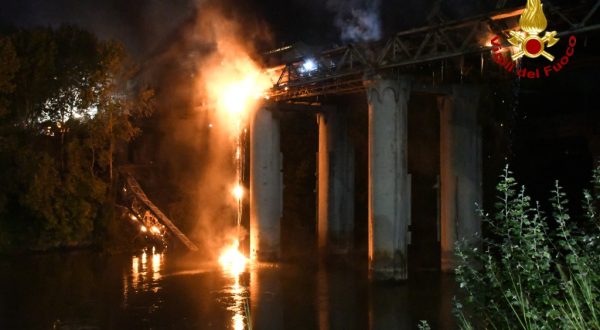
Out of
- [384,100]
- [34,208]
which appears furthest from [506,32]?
[34,208]

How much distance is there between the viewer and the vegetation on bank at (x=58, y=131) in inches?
1246

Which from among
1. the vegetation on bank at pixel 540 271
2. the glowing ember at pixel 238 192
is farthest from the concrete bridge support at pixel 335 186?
the vegetation on bank at pixel 540 271

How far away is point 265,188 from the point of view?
29.0m

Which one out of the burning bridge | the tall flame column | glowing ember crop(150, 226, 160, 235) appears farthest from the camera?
glowing ember crop(150, 226, 160, 235)

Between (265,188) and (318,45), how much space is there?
11.3 m

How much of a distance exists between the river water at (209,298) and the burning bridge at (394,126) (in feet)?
6.30

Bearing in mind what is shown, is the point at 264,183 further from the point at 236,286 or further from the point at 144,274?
the point at 236,286

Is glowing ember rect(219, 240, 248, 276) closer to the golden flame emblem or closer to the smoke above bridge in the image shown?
the smoke above bridge

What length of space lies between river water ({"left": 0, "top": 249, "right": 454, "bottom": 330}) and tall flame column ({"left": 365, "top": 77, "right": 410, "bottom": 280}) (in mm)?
936

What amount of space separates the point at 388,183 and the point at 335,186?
875 centimetres

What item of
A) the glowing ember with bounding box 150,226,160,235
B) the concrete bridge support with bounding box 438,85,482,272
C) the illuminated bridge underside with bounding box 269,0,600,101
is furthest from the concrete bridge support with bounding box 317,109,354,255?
the glowing ember with bounding box 150,226,160,235

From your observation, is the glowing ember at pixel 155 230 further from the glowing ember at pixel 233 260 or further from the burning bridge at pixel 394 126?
the burning bridge at pixel 394 126

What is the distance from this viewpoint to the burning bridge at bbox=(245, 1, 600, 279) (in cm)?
2061

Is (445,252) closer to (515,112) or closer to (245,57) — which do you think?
(515,112)
